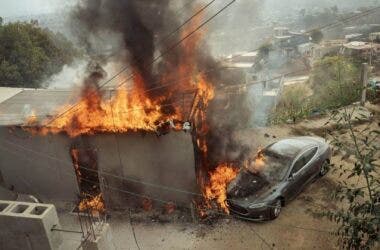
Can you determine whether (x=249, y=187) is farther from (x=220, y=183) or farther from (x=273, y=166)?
(x=220, y=183)

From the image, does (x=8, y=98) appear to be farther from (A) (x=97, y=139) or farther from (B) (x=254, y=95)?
(B) (x=254, y=95)

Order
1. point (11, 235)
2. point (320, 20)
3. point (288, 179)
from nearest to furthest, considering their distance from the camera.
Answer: point (11, 235)
point (288, 179)
point (320, 20)

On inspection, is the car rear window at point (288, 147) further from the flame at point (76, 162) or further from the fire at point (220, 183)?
the flame at point (76, 162)

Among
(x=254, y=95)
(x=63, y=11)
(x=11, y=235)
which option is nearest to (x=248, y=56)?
(x=254, y=95)

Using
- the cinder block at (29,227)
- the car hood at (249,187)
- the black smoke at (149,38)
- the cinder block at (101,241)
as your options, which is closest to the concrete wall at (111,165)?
the car hood at (249,187)

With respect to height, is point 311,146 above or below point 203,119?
below

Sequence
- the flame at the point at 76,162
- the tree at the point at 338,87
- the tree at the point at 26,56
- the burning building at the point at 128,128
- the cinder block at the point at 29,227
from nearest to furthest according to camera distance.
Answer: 1. the cinder block at the point at 29,227
2. the burning building at the point at 128,128
3. the flame at the point at 76,162
4. the tree at the point at 338,87
5. the tree at the point at 26,56

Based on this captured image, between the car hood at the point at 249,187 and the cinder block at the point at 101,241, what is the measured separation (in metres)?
5.18

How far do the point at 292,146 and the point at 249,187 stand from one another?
2254mm

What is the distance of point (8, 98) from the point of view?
1528 cm

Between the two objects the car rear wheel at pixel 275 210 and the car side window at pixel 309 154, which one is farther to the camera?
the car side window at pixel 309 154

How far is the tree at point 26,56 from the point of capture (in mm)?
24766

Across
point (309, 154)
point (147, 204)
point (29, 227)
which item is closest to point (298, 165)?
point (309, 154)

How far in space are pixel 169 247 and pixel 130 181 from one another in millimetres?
2639
